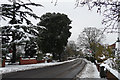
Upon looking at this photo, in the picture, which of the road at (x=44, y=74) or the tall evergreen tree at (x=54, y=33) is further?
the tall evergreen tree at (x=54, y=33)

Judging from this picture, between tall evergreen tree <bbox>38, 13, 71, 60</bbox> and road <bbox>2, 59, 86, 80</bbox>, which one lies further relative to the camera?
tall evergreen tree <bbox>38, 13, 71, 60</bbox>

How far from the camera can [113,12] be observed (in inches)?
129

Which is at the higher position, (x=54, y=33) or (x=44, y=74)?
(x=54, y=33)

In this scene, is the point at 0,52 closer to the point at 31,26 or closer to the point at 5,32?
the point at 5,32

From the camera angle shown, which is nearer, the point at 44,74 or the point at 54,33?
the point at 44,74

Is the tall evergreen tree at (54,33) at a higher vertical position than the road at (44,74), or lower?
higher

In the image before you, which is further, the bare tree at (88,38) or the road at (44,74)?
the bare tree at (88,38)

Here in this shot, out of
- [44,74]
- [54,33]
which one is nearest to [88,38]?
[54,33]

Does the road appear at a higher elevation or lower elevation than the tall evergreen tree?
lower

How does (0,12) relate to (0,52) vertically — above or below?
above

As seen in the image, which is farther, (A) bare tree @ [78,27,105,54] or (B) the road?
(A) bare tree @ [78,27,105,54]

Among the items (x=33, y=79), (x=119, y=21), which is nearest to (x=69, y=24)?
(x=33, y=79)

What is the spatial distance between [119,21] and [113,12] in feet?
1.07

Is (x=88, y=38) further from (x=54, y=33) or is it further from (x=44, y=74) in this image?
(x=44, y=74)
